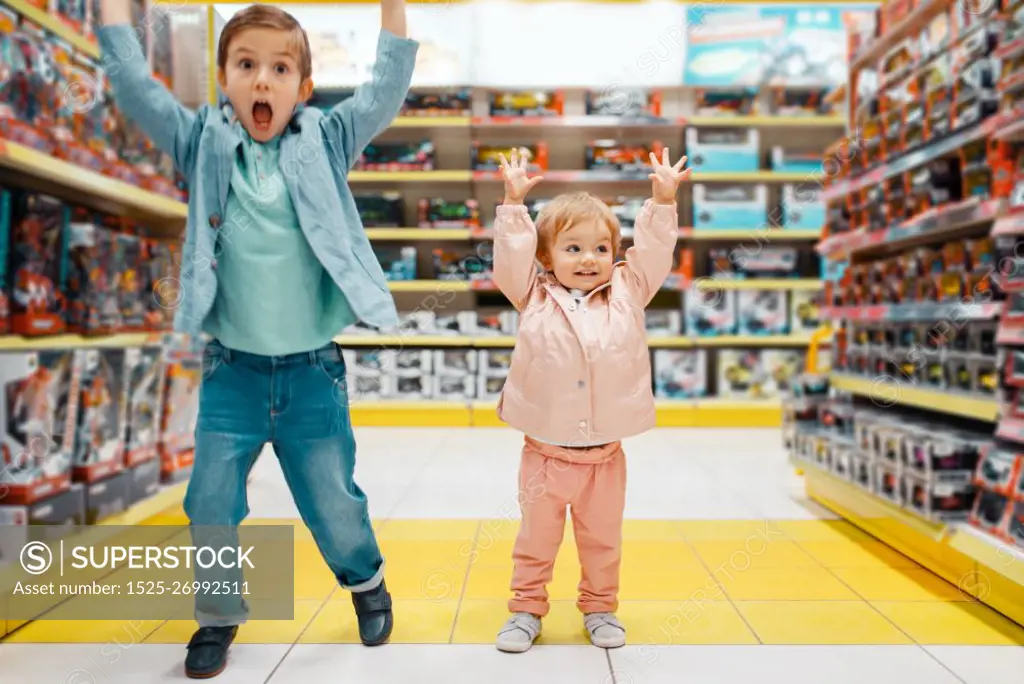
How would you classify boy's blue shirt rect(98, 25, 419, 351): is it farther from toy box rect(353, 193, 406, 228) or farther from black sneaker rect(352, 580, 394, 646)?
toy box rect(353, 193, 406, 228)

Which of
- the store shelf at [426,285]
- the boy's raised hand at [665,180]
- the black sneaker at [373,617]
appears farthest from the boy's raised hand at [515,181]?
the store shelf at [426,285]

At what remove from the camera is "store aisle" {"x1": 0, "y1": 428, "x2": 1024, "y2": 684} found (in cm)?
138

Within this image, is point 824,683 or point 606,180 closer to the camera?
point 824,683

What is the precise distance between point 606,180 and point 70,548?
3743mm

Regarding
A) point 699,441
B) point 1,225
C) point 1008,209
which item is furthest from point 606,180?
point 1,225

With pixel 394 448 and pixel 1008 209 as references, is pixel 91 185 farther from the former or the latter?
pixel 1008 209

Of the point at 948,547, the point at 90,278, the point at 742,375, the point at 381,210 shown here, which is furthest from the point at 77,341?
the point at 742,375

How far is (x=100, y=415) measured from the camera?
215 cm

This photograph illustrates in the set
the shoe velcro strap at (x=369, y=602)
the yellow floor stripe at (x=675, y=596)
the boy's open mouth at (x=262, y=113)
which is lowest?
the yellow floor stripe at (x=675, y=596)

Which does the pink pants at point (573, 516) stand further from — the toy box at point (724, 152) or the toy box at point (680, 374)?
the toy box at point (724, 152)

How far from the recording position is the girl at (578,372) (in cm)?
142

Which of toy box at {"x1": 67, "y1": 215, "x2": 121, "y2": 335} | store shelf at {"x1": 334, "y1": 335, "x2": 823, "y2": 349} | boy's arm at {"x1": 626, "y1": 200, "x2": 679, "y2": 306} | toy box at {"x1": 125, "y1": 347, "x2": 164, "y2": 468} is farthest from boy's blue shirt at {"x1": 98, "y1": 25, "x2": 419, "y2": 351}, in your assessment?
store shelf at {"x1": 334, "y1": 335, "x2": 823, "y2": 349}

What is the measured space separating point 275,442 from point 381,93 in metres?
0.69

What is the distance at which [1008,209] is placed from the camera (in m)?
1.82
